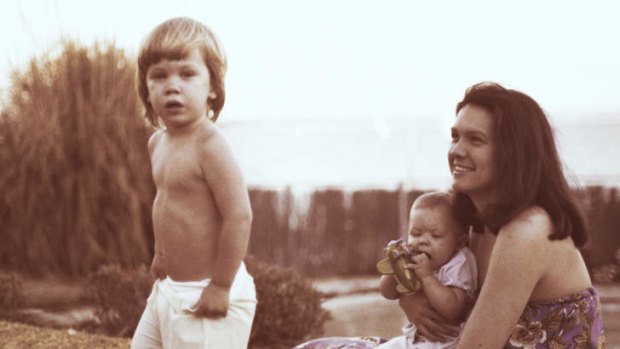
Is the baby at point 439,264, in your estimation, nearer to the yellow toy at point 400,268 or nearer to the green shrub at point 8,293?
the yellow toy at point 400,268

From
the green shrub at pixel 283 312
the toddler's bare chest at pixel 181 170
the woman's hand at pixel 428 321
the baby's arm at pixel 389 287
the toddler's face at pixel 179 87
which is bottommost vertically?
the green shrub at pixel 283 312

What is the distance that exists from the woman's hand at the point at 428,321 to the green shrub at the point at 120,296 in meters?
3.62

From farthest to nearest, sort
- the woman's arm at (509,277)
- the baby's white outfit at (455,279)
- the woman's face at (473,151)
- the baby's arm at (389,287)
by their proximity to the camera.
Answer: the baby's arm at (389,287)
the baby's white outfit at (455,279)
the woman's face at (473,151)
the woman's arm at (509,277)

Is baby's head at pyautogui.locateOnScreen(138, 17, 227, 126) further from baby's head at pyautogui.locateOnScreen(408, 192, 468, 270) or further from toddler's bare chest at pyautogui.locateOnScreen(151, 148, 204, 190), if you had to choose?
baby's head at pyautogui.locateOnScreen(408, 192, 468, 270)

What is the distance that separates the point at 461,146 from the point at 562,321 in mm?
567

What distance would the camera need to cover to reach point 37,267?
26.6 ft

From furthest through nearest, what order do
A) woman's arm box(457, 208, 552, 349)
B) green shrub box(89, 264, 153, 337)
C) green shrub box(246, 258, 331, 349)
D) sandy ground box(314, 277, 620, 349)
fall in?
sandy ground box(314, 277, 620, 349) < green shrub box(89, 264, 153, 337) < green shrub box(246, 258, 331, 349) < woman's arm box(457, 208, 552, 349)

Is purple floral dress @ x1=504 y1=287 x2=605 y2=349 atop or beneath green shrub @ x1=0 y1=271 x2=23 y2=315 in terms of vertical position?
atop

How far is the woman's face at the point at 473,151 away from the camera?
2434 mm

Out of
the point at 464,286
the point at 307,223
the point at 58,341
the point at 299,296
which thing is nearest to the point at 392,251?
the point at 464,286

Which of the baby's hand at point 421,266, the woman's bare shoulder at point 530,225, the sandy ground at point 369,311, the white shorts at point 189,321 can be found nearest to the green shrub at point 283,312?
the sandy ground at point 369,311

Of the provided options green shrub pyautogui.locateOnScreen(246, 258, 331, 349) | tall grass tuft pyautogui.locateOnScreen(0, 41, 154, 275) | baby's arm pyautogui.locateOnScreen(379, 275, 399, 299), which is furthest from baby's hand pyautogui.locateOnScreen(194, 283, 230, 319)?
tall grass tuft pyautogui.locateOnScreen(0, 41, 154, 275)

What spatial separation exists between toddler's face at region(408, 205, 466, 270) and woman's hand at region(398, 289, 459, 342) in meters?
0.11

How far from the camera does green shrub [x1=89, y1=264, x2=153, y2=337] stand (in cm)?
597
